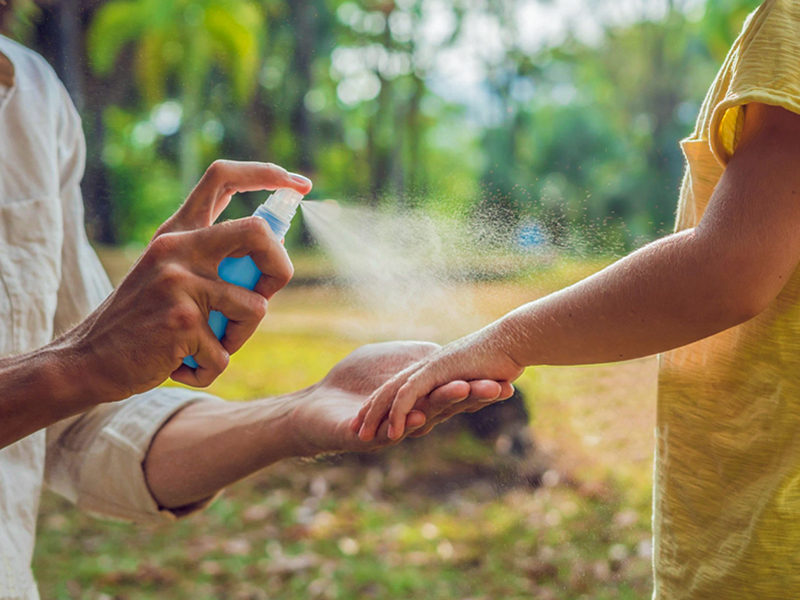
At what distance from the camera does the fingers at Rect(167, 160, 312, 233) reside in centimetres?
85

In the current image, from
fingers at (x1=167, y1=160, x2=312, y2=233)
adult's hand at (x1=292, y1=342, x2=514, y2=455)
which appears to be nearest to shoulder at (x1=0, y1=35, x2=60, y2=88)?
fingers at (x1=167, y1=160, x2=312, y2=233)

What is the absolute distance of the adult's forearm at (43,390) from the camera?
0.79 metres

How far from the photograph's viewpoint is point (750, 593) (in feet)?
2.76

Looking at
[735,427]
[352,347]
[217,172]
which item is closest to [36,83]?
[217,172]

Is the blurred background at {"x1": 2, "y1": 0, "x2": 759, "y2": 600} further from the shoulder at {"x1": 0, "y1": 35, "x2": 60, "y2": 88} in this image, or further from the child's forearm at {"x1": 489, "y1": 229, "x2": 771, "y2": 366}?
the child's forearm at {"x1": 489, "y1": 229, "x2": 771, "y2": 366}

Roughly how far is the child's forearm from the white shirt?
662 mm

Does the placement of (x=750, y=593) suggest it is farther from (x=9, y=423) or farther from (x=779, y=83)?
(x=9, y=423)

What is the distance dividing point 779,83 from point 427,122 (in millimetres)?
9865

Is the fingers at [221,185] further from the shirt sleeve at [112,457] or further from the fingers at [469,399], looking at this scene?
the shirt sleeve at [112,457]

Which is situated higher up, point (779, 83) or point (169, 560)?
point (779, 83)

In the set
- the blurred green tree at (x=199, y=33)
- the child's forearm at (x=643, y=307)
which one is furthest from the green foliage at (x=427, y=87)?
the child's forearm at (x=643, y=307)

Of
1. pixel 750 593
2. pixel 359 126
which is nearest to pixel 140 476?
pixel 750 593

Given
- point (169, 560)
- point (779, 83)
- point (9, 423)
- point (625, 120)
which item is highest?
point (779, 83)

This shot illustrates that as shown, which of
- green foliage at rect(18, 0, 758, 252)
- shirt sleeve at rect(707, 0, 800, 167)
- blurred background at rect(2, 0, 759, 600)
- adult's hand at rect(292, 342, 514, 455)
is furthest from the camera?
green foliage at rect(18, 0, 758, 252)
